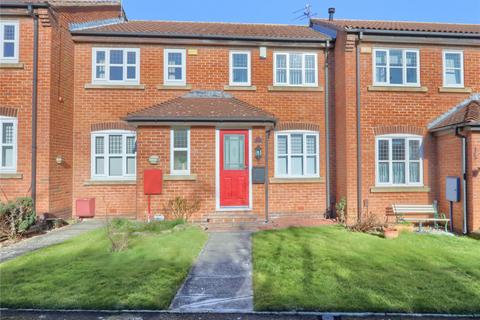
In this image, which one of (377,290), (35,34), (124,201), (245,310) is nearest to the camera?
(245,310)

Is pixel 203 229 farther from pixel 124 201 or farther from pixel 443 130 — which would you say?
pixel 443 130

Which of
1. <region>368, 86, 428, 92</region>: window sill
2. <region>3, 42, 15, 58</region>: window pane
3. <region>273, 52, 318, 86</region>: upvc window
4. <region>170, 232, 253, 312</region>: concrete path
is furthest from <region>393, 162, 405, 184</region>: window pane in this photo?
<region>3, 42, 15, 58</region>: window pane

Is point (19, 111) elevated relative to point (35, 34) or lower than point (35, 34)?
lower

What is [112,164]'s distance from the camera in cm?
1123

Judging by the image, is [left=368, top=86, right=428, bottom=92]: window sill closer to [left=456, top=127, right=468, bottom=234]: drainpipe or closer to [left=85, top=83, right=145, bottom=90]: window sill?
[left=456, top=127, right=468, bottom=234]: drainpipe

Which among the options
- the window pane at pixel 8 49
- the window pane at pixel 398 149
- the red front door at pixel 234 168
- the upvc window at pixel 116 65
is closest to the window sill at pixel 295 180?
the red front door at pixel 234 168

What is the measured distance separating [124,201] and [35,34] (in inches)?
242

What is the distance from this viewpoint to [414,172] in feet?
35.5

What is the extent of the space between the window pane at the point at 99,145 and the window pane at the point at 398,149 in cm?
1046

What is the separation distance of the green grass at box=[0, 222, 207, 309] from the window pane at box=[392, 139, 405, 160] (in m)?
7.49

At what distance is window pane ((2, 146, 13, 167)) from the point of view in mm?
10000

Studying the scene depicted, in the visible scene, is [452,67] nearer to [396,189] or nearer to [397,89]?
[397,89]

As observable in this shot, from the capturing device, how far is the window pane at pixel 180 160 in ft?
33.6

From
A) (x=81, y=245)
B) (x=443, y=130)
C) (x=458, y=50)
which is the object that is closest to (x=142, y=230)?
(x=81, y=245)
